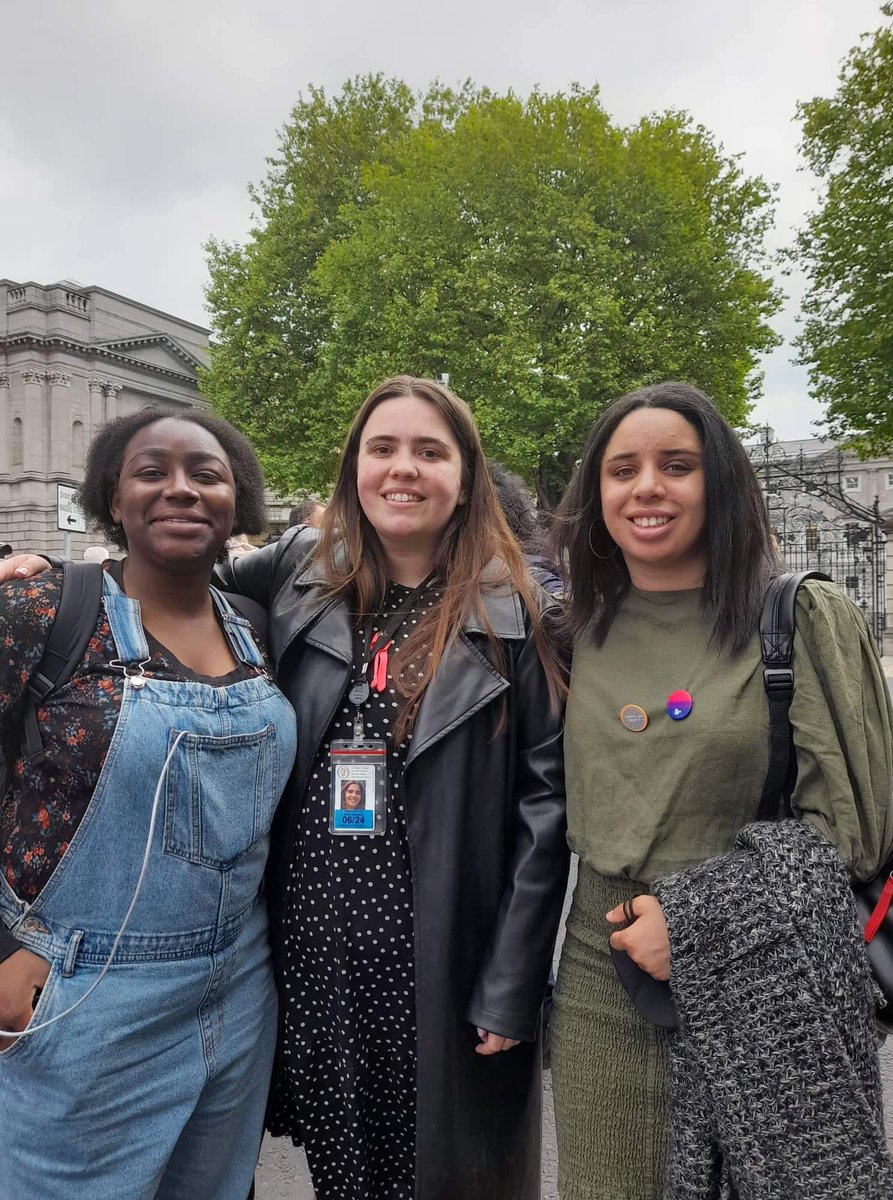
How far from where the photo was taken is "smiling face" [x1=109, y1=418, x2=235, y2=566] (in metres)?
1.81

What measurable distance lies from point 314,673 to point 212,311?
21.5 meters

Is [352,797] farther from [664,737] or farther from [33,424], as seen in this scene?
[33,424]

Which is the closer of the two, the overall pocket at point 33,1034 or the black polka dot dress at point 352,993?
the overall pocket at point 33,1034

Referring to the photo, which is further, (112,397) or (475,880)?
(112,397)

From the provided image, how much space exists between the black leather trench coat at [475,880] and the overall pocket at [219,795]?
0.17 meters

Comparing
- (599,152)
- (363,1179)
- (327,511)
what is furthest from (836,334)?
(363,1179)

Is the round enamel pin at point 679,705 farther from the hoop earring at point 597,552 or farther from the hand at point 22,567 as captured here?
the hand at point 22,567

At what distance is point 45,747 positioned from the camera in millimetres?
1595

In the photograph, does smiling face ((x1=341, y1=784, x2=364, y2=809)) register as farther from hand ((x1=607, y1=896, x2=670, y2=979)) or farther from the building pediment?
the building pediment

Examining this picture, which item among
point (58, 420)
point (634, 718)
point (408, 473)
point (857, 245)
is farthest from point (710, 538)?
point (58, 420)

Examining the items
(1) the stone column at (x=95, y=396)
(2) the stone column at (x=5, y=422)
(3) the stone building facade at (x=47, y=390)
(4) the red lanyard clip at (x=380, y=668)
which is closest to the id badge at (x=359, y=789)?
(4) the red lanyard clip at (x=380, y=668)

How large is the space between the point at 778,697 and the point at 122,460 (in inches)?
61.5

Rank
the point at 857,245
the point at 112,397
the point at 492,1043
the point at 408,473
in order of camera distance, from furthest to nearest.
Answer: the point at 112,397
the point at 857,245
the point at 408,473
the point at 492,1043

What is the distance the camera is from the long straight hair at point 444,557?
206 cm
